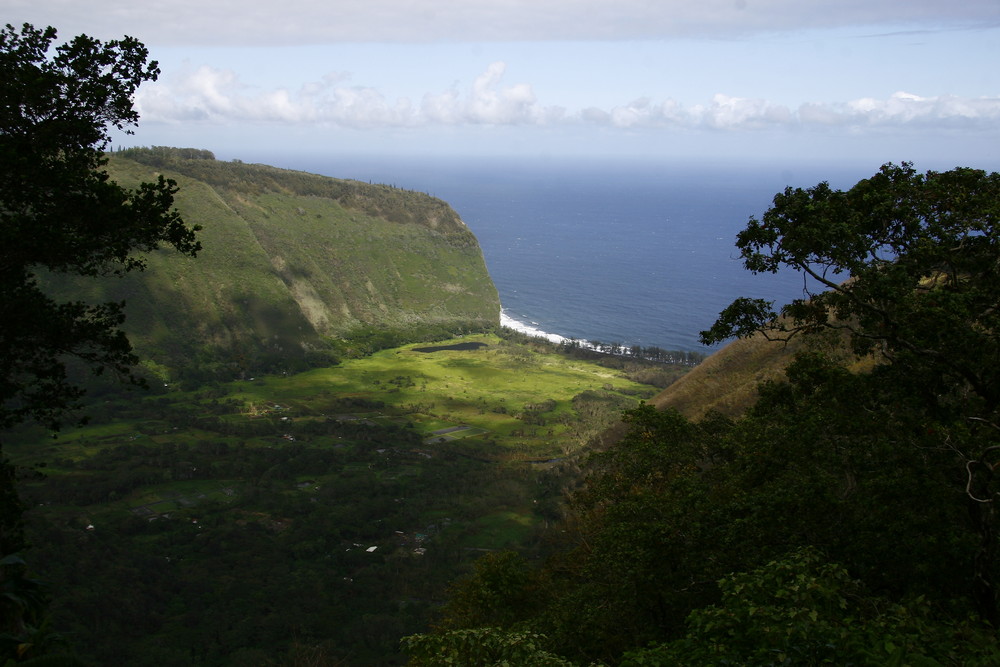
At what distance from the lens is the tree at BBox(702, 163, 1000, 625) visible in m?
13.4

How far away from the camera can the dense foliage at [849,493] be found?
1109 centimetres

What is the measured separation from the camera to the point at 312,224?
554ft

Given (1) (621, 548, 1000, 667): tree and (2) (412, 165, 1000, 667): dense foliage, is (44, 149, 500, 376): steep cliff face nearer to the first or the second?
(2) (412, 165, 1000, 667): dense foliage

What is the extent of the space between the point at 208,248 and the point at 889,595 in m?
140

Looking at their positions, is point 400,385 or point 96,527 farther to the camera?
point 400,385

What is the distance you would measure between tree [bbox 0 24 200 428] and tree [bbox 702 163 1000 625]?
15.1 meters

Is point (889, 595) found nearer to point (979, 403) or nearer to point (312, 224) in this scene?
point (979, 403)

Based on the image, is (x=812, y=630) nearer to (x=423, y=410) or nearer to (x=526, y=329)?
(x=423, y=410)

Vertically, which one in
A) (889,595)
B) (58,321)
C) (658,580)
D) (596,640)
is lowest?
(596,640)

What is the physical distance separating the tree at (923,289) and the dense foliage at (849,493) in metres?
0.04

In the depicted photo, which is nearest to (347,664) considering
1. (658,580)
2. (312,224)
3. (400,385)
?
(658,580)

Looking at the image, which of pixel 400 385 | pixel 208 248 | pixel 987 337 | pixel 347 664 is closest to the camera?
pixel 987 337

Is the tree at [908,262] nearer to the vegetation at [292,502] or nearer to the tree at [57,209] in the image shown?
the tree at [57,209]

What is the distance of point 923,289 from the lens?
15.7m
